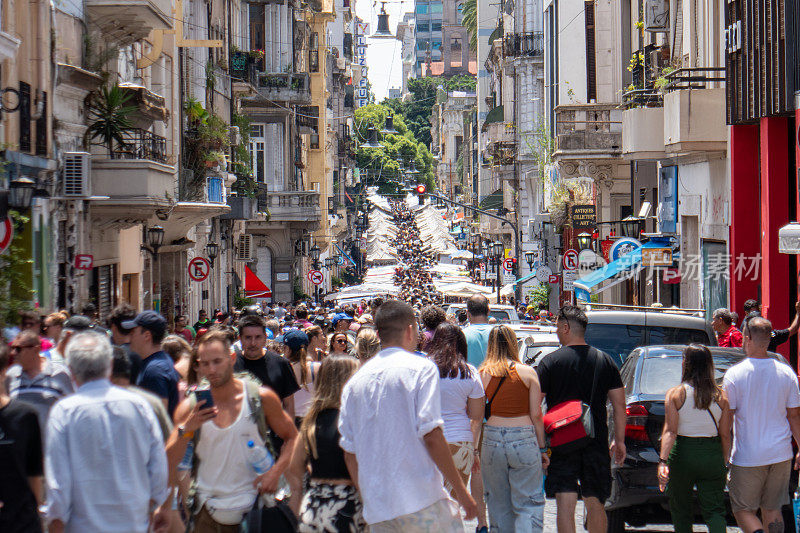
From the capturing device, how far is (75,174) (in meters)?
19.7

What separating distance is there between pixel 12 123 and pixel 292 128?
32.6 meters

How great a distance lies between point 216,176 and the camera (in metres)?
30.1

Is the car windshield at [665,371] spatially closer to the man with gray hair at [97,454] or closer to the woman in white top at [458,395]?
the woman in white top at [458,395]

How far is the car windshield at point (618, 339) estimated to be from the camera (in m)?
14.5

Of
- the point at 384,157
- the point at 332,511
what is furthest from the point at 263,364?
the point at 384,157

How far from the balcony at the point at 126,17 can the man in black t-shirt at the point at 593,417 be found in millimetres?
14895

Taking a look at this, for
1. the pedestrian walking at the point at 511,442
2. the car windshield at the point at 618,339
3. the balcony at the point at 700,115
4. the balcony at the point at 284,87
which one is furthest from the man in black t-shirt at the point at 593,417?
the balcony at the point at 284,87

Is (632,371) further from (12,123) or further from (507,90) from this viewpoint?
(507,90)

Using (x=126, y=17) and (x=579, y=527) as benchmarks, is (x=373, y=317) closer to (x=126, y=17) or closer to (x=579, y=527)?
(x=579, y=527)

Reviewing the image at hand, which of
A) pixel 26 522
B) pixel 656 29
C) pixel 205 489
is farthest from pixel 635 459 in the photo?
pixel 656 29

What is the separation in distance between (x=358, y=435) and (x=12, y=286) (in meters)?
10.9

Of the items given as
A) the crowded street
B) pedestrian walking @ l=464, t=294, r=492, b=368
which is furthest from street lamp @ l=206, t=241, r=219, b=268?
pedestrian walking @ l=464, t=294, r=492, b=368

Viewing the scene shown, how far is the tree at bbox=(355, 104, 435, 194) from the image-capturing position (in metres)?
118

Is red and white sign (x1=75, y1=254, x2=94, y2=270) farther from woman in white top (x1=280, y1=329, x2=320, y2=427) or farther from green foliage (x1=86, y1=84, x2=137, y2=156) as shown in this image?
woman in white top (x1=280, y1=329, x2=320, y2=427)
